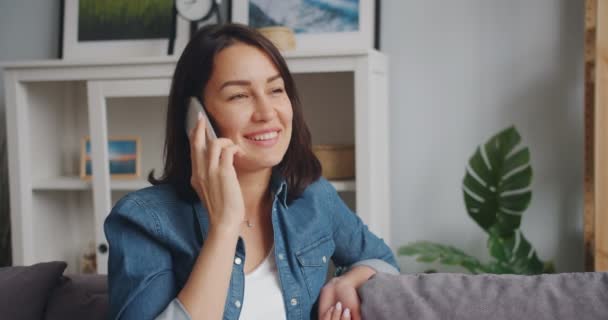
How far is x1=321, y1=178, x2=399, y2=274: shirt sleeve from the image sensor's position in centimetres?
147

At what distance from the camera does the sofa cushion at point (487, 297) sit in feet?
3.72

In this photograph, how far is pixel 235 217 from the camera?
3.73 ft

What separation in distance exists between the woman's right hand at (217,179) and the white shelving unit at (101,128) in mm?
1085

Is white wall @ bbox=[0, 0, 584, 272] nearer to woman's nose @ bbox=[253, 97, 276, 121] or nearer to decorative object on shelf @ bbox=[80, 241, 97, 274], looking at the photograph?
decorative object on shelf @ bbox=[80, 241, 97, 274]

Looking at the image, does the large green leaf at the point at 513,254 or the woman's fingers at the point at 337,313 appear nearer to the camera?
the woman's fingers at the point at 337,313

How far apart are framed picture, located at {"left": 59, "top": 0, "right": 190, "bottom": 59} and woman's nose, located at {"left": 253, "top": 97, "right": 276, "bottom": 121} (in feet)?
Result: 5.03

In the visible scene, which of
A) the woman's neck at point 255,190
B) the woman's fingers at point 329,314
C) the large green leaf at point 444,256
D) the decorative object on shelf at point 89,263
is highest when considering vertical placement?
the woman's neck at point 255,190

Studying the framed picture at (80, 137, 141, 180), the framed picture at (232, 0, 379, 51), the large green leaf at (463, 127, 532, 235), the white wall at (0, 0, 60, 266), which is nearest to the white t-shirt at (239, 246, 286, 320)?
the large green leaf at (463, 127, 532, 235)

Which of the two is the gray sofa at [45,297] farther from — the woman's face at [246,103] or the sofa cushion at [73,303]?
the woman's face at [246,103]

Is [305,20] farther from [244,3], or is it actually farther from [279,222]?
[279,222]

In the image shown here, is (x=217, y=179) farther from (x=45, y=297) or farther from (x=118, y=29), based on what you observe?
(x=118, y=29)

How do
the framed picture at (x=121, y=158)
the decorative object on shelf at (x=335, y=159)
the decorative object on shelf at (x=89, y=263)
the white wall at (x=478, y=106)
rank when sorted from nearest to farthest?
the decorative object on shelf at (x=335, y=159)
the white wall at (x=478, y=106)
the framed picture at (x=121, y=158)
the decorative object on shelf at (x=89, y=263)

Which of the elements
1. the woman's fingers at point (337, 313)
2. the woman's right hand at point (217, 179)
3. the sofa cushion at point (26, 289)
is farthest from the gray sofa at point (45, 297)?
the woman's fingers at point (337, 313)

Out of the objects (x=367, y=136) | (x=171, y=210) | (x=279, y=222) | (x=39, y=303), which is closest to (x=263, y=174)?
(x=279, y=222)
